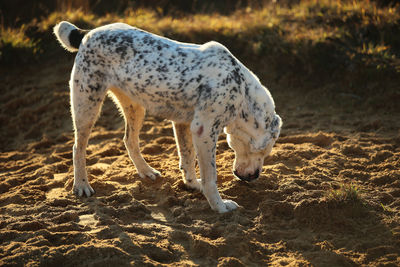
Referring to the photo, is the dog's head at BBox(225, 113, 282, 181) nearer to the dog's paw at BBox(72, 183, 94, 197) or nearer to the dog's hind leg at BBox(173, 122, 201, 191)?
the dog's hind leg at BBox(173, 122, 201, 191)

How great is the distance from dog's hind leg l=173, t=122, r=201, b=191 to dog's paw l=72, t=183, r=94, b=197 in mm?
1025

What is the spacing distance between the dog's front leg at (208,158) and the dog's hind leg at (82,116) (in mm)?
1156

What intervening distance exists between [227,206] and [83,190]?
5.28ft

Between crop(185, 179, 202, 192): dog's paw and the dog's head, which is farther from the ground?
the dog's head

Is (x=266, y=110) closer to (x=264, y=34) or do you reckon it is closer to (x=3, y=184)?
(x=3, y=184)

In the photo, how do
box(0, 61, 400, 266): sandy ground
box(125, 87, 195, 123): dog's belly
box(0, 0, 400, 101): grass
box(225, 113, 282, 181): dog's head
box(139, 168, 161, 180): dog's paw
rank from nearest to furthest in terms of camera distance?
box(0, 61, 400, 266): sandy ground
box(125, 87, 195, 123): dog's belly
box(225, 113, 282, 181): dog's head
box(139, 168, 161, 180): dog's paw
box(0, 0, 400, 101): grass

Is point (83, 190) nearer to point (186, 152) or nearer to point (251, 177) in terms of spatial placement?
point (186, 152)

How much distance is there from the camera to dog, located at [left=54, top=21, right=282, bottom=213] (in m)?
4.43

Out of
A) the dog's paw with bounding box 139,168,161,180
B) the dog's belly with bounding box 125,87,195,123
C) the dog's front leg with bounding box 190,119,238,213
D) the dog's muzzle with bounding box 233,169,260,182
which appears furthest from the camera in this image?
the dog's paw with bounding box 139,168,161,180

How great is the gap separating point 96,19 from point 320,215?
730 cm

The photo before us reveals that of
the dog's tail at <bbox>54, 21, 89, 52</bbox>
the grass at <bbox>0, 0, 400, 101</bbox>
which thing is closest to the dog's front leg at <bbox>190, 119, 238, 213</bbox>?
the dog's tail at <bbox>54, 21, 89, 52</bbox>

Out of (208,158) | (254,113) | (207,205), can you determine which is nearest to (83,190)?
(207,205)

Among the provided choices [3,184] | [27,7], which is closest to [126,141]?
[3,184]

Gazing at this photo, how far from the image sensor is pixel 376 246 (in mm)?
3945
